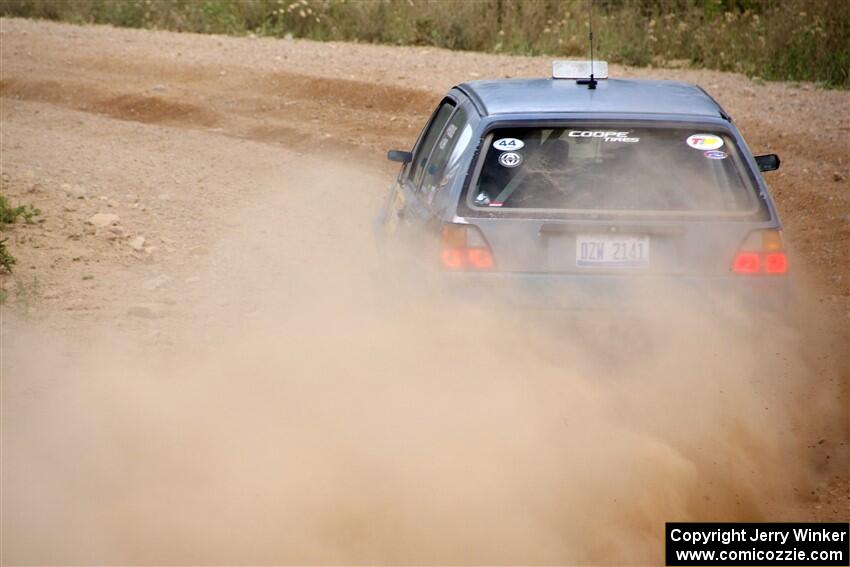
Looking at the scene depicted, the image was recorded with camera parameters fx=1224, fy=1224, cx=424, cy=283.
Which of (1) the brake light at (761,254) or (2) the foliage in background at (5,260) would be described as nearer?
(1) the brake light at (761,254)

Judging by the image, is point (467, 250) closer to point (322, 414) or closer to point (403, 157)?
point (322, 414)

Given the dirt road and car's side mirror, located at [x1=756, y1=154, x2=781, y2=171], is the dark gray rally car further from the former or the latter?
car's side mirror, located at [x1=756, y1=154, x2=781, y2=171]

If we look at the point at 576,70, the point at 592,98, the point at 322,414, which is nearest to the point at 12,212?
the point at 322,414

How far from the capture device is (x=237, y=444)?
17.0 feet

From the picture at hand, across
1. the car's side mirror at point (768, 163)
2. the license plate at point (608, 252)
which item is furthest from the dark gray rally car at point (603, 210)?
the car's side mirror at point (768, 163)

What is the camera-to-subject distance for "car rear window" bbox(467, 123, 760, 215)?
5371 millimetres

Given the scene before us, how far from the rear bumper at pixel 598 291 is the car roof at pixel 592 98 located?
780 mm

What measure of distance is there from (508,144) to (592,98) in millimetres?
547

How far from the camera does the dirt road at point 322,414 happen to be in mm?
4547

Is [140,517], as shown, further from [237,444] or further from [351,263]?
[351,263]

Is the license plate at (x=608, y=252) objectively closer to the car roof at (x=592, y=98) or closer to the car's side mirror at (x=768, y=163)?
the car roof at (x=592, y=98)

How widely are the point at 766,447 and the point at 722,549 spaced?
3.44 ft

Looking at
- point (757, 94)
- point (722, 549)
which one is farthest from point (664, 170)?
point (757, 94)

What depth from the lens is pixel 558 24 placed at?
19500 millimetres
